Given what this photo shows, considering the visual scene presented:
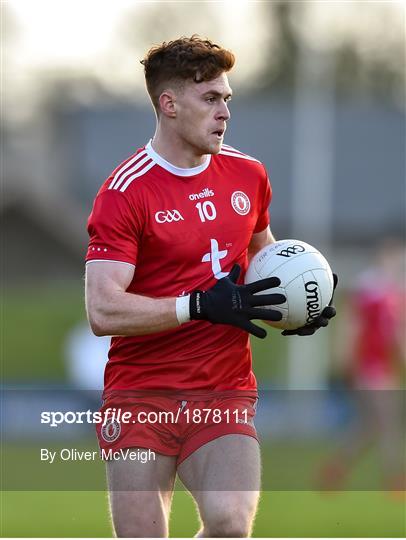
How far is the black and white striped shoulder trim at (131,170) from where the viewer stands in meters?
6.50

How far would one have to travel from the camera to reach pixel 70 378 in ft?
73.9

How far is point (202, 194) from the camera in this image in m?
6.66

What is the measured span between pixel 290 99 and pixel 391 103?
4192 millimetres

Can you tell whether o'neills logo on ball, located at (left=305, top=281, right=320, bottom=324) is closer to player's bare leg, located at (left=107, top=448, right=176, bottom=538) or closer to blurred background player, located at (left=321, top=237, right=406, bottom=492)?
player's bare leg, located at (left=107, top=448, right=176, bottom=538)

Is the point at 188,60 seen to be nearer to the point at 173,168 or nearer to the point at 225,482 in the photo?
the point at 173,168

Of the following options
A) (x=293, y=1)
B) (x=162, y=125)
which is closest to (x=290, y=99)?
(x=293, y=1)

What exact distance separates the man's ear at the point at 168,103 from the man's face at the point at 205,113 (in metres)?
0.06

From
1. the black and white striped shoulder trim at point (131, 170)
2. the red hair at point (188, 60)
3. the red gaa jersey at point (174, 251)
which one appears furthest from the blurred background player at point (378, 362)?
the red hair at point (188, 60)

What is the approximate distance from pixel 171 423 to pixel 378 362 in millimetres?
8224

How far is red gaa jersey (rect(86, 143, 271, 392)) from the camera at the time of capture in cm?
644

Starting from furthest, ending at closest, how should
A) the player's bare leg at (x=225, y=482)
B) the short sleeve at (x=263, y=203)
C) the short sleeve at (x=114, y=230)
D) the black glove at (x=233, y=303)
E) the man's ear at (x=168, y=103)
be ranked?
1. the short sleeve at (x=263, y=203)
2. the man's ear at (x=168, y=103)
3. the short sleeve at (x=114, y=230)
4. the black glove at (x=233, y=303)
5. the player's bare leg at (x=225, y=482)

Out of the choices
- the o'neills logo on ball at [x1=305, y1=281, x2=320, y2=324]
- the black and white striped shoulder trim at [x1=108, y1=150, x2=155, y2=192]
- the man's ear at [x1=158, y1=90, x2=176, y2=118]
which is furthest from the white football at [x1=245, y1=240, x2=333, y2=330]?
the man's ear at [x1=158, y1=90, x2=176, y2=118]

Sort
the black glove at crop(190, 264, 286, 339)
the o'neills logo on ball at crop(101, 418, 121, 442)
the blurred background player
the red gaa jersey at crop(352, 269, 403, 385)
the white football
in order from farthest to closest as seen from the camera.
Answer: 1. the red gaa jersey at crop(352, 269, 403, 385)
2. the blurred background player
3. the white football
4. the o'neills logo on ball at crop(101, 418, 121, 442)
5. the black glove at crop(190, 264, 286, 339)

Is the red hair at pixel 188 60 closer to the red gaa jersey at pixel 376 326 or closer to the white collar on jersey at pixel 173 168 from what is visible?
the white collar on jersey at pixel 173 168
